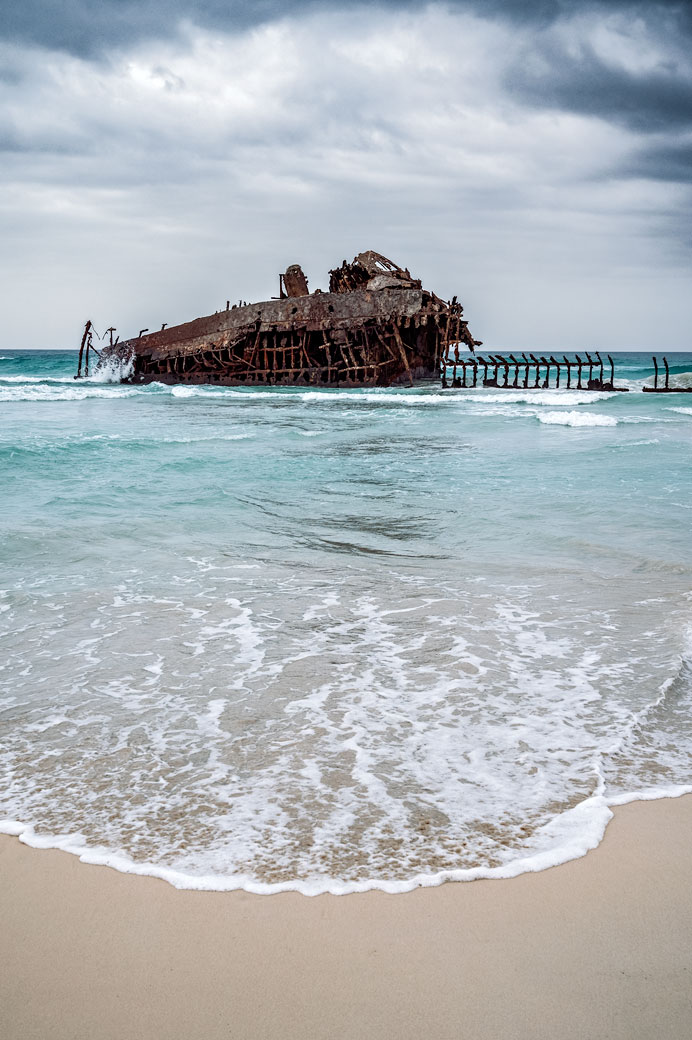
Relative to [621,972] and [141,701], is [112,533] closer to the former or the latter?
[141,701]

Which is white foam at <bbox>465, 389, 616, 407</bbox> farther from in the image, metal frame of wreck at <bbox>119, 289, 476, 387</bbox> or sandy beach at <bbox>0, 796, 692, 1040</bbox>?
sandy beach at <bbox>0, 796, 692, 1040</bbox>

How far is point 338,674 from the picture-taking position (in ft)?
13.1

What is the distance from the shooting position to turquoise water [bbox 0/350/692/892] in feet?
8.48

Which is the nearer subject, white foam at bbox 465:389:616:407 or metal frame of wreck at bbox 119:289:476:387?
white foam at bbox 465:389:616:407

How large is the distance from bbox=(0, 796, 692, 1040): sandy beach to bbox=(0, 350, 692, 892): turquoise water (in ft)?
0.39

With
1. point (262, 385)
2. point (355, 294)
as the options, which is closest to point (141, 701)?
point (355, 294)

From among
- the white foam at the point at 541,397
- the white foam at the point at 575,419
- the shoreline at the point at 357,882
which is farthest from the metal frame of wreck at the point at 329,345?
the shoreline at the point at 357,882

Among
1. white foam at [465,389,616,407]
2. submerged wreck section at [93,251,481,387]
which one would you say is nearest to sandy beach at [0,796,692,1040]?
white foam at [465,389,616,407]

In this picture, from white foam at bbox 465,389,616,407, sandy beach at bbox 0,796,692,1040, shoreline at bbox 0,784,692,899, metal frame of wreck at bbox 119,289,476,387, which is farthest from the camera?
metal frame of wreck at bbox 119,289,476,387

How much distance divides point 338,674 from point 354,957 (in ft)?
6.51

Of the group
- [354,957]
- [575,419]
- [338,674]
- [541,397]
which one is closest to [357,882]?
[354,957]

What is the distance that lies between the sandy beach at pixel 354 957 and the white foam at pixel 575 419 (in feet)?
62.6

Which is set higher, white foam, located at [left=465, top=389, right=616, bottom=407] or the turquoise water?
white foam, located at [left=465, top=389, right=616, bottom=407]

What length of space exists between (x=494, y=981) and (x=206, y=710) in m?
1.92
